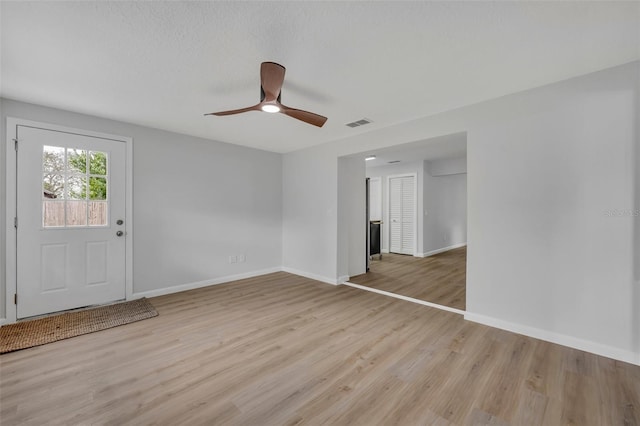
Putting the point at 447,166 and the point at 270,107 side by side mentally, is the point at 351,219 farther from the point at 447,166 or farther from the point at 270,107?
the point at 447,166

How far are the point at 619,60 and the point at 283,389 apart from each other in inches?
143

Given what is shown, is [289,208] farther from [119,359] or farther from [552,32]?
[552,32]

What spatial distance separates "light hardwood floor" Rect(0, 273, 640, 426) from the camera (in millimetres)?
1630

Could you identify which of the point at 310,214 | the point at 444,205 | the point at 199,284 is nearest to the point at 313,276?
the point at 310,214

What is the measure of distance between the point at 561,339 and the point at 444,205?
17.9 feet

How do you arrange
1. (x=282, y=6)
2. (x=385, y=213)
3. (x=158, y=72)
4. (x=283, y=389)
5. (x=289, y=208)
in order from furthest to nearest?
1. (x=385, y=213)
2. (x=289, y=208)
3. (x=158, y=72)
4. (x=283, y=389)
5. (x=282, y=6)

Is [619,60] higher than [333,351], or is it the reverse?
[619,60]

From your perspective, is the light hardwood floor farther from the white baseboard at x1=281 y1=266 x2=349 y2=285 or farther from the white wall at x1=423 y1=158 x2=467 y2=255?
the white wall at x1=423 y1=158 x2=467 y2=255

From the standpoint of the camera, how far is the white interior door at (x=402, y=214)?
22.9 feet

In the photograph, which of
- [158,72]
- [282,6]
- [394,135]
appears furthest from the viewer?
[394,135]

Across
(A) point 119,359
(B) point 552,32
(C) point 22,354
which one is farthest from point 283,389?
(B) point 552,32

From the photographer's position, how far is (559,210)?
97.4 inches

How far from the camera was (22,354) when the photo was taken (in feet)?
7.49

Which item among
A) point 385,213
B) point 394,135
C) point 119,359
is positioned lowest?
point 119,359
